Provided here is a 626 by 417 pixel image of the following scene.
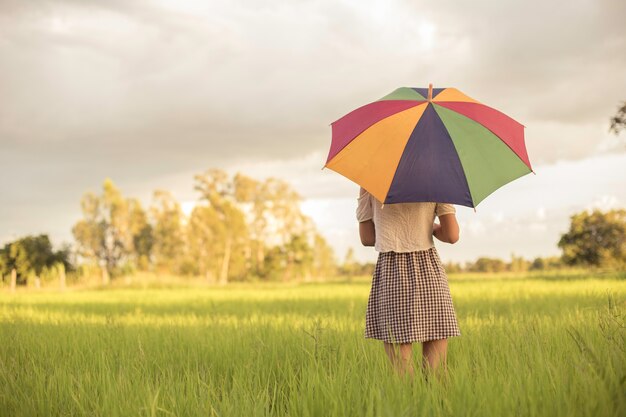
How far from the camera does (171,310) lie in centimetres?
1364

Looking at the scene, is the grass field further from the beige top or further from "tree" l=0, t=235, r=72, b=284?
"tree" l=0, t=235, r=72, b=284

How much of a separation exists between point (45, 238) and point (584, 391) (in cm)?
3215

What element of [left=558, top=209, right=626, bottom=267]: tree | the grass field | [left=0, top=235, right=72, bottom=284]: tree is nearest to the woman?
the grass field

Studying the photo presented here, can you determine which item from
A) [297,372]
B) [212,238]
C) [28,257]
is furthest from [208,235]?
[297,372]

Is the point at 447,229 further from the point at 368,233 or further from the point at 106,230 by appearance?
the point at 106,230

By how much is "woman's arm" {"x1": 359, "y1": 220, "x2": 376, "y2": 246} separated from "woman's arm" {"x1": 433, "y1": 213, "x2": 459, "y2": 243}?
407 mm

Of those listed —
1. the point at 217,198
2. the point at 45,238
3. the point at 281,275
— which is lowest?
the point at 281,275

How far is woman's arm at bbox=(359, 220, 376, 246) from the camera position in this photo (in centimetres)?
379

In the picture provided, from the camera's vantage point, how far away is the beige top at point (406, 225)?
3.60 metres

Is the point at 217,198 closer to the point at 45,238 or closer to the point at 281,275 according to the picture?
the point at 281,275

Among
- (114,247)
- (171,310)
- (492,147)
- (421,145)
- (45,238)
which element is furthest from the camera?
(114,247)

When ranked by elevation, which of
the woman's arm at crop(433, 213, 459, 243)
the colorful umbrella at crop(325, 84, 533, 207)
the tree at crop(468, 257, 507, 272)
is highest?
the colorful umbrella at crop(325, 84, 533, 207)

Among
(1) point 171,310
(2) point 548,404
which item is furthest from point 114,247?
(2) point 548,404

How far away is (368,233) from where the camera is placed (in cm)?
380
